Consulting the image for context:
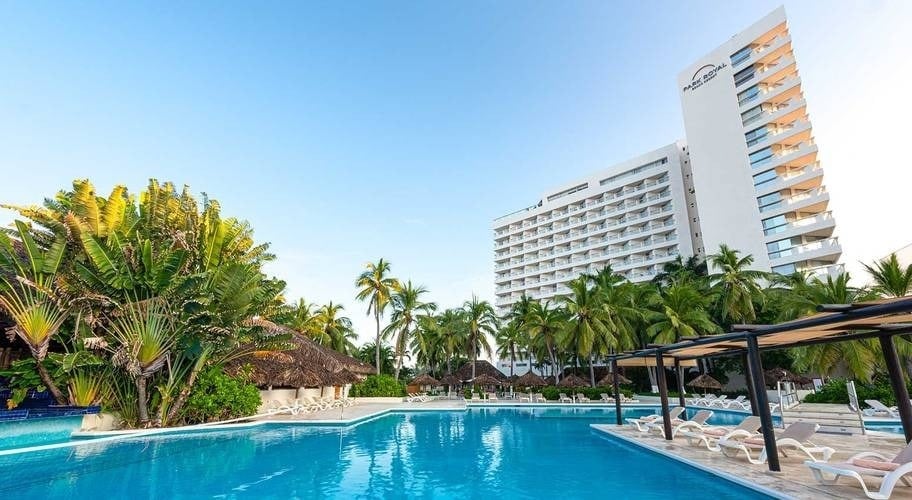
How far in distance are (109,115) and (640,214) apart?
54.7 metres

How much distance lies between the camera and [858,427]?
12.4 metres

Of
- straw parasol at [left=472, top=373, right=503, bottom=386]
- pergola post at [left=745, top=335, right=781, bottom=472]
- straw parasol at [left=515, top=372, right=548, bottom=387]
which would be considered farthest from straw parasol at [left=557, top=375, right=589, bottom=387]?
pergola post at [left=745, top=335, right=781, bottom=472]

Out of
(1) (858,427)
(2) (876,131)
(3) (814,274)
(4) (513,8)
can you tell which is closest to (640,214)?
(3) (814,274)

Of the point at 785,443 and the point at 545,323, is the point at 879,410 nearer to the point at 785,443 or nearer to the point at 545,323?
the point at 785,443

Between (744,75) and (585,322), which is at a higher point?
(744,75)

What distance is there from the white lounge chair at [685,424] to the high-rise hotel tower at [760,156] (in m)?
26.8

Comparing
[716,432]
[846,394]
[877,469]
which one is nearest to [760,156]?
[846,394]

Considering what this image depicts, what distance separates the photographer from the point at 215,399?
A: 1588 cm

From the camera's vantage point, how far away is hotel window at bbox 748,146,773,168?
1527 inches

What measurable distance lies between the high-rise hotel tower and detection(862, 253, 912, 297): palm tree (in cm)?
1274

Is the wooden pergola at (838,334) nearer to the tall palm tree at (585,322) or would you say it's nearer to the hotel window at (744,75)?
the tall palm tree at (585,322)

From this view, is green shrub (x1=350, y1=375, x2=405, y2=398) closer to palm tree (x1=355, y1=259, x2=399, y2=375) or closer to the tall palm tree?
palm tree (x1=355, y1=259, x2=399, y2=375)

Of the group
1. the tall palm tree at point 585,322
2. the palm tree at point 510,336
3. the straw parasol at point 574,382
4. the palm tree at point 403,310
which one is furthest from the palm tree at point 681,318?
the palm tree at point 403,310

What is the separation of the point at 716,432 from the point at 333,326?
36291mm
